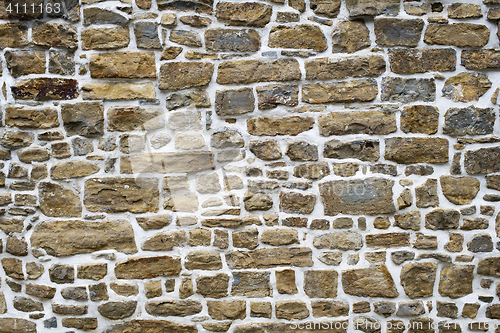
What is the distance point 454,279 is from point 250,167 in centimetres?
144

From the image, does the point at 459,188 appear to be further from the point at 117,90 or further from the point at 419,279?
the point at 117,90

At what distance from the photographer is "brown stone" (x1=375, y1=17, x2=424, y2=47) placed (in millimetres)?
2193

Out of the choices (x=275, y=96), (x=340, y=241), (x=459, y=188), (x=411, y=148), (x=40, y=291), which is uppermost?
(x=275, y=96)

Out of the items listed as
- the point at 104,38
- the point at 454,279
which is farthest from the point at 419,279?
the point at 104,38

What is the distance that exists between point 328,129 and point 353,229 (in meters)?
0.63

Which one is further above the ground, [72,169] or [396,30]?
[396,30]

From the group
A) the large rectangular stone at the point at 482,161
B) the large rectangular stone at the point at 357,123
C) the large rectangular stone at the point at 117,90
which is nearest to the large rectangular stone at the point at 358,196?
the large rectangular stone at the point at 357,123

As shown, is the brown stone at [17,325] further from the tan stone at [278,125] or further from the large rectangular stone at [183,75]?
the tan stone at [278,125]

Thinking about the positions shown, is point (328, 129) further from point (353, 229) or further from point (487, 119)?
point (487, 119)

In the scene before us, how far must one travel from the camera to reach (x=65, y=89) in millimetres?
2168

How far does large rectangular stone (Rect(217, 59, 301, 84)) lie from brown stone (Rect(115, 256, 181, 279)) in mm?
1145

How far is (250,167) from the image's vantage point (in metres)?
2.19

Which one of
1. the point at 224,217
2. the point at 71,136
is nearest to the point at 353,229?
the point at 224,217

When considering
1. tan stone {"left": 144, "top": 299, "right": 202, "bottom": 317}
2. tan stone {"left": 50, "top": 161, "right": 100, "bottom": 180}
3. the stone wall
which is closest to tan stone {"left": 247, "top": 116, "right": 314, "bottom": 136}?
the stone wall
